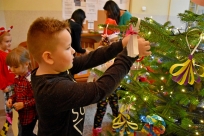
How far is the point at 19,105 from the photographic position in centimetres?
139

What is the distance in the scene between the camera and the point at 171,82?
1089 millimetres

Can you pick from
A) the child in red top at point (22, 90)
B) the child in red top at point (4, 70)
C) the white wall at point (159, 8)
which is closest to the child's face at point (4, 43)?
the child in red top at point (4, 70)

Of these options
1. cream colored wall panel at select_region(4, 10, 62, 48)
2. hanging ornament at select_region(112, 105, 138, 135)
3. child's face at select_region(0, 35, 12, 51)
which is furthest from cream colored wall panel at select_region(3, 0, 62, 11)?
hanging ornament at select_region(112, 105, 138, 135)

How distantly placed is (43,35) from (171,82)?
0.74 metres

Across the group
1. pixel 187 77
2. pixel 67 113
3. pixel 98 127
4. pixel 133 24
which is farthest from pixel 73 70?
pixel 98 127

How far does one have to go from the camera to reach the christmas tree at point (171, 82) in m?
0.83

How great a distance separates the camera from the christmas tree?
83 cm

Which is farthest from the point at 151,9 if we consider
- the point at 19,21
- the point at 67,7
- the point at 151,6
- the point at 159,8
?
the point at 19,21

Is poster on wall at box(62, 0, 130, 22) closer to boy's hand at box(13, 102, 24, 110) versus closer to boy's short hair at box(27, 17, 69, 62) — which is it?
boy's hand at box(13, 102, 24, 110)

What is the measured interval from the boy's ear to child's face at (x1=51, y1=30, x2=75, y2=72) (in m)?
0.01

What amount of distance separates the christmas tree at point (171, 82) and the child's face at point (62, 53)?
274mm

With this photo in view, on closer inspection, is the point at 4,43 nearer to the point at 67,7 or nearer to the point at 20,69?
the point at 20,69

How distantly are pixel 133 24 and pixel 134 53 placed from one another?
0.16 metres

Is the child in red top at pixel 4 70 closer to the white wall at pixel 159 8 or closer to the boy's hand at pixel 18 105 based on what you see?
the boy's hand at pixel 18 105
